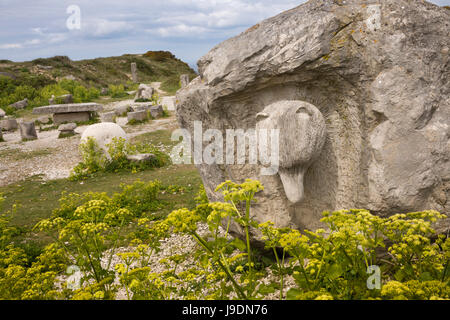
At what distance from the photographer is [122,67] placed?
32625 mm

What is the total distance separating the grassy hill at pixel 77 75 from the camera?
63.7 ft

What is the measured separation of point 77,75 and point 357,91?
2570 cm

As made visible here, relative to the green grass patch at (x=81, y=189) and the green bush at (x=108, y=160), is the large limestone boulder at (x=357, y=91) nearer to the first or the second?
the green grass patch at (x=81, y=189)

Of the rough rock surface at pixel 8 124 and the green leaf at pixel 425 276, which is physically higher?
the rough rock surface at pixel 8 124

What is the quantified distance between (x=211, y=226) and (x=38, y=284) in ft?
3.90

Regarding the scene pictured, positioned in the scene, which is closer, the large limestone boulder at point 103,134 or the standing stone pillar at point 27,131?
the large limestone boulder at point 103,134

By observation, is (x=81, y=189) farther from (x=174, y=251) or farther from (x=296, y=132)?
(x=296, y=132)

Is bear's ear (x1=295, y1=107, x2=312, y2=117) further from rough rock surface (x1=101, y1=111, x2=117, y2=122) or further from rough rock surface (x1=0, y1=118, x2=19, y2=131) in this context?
rough rock surface (x1=0, y1=118, x2=19, y2=131)

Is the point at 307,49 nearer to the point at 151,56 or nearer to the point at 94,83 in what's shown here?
the point at 94,83

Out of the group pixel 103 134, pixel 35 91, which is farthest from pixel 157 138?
pixel 35 91

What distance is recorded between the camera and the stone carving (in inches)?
115

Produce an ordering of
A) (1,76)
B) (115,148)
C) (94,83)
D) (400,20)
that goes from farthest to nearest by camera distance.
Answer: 1. (94,83)
2. (1,76)
3. (115,148)
4. (400,20)

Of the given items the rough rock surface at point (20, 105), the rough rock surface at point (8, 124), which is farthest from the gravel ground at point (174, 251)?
the rough rock surface at point (20, 105)
